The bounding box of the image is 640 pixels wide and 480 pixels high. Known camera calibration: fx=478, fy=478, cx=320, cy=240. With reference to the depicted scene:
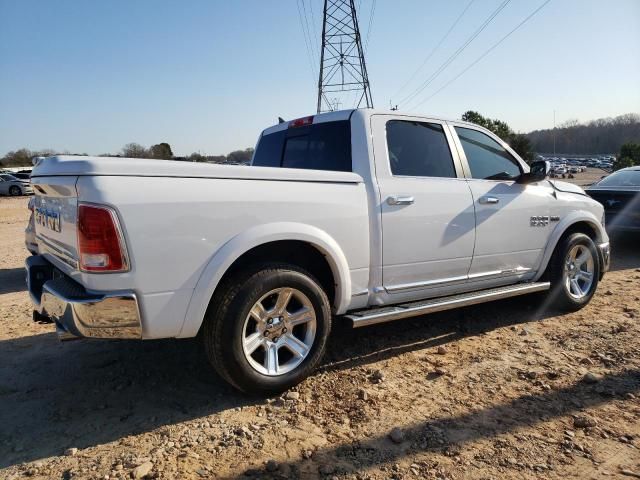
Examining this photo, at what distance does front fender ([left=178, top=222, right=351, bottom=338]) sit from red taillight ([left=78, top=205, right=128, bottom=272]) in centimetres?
46

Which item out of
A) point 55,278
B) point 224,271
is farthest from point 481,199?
point 55,278

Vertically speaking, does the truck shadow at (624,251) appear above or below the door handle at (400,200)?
below

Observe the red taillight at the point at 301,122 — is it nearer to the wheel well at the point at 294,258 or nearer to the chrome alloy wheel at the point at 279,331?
the wheel well at the point at 294,258

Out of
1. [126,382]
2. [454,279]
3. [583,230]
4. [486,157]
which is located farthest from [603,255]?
[126,382]

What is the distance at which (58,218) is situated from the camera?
2.91 m

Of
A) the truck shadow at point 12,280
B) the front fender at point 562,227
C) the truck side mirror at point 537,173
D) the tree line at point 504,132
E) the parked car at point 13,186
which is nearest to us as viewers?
the truck side mirror at point 537,173

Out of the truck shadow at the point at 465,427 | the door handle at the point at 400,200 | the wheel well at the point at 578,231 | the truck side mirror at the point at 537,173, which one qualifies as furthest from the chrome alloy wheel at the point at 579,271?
the door handle at the point at 400,200

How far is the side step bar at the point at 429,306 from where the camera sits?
3.43 meters

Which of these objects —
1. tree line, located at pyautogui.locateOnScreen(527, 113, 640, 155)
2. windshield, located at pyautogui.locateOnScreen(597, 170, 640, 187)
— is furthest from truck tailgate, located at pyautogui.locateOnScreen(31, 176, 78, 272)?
tree line, located at pyautogui.locateOnScreen(527, 113, 640, 155)

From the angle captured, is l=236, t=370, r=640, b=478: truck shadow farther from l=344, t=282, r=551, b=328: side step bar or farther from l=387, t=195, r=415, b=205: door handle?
l=387, t=195, r=415, b=205: door handle

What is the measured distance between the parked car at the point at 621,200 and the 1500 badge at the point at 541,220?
454cm

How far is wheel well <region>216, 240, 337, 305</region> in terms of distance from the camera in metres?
3.15

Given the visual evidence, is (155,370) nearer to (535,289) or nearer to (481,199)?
(481,199)

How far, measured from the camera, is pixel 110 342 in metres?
4.23
